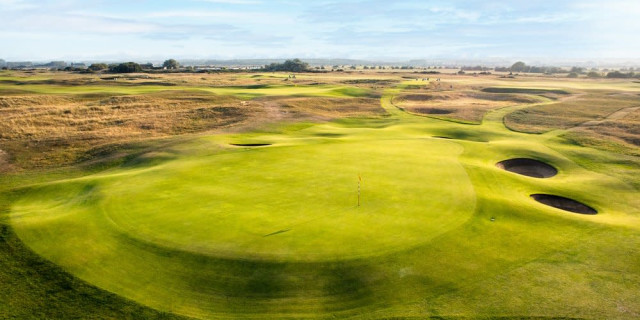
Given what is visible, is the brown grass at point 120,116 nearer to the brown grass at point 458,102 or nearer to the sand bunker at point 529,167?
the brown grass at point 458,102

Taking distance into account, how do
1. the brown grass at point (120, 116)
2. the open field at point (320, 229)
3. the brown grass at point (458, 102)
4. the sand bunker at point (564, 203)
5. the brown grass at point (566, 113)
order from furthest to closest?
the brown grass at point (458, 102) < the brown grass at point (566, 113) < the brown grass at point (120, 116) < the sand bunker at point (564, 203) < the open field at point (320, 229)

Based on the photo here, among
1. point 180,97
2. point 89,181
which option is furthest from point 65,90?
point 89,181

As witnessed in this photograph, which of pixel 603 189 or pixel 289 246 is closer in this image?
pixel 289 246

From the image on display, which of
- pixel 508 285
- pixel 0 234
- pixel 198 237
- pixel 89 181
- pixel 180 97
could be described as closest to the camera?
pixel 508 285

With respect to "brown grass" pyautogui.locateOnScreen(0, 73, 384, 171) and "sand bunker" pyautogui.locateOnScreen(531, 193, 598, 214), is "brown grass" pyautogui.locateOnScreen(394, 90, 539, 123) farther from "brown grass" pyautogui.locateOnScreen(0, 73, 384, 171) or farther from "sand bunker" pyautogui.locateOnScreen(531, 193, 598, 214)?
"sand bunker" pyautogui.locateOnScreen(531, 193, 598, 214)

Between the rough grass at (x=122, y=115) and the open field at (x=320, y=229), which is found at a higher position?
the rough grass at (x=122, y=115)

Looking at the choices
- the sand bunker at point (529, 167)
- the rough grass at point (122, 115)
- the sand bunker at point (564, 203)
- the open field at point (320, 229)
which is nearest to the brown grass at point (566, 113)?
the open field at point (320, 229)

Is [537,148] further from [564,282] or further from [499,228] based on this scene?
[564,282]
